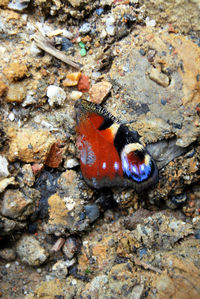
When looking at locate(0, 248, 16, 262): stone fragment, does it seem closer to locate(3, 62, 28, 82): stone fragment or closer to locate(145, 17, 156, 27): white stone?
locate(3, 62, 28, 82): stone fragment

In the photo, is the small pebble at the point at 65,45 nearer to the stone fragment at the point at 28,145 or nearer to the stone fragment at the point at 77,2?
the stone fragment at the point at 77,2

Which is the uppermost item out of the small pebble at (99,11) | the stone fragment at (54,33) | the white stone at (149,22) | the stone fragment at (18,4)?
the white stone at (149,22)

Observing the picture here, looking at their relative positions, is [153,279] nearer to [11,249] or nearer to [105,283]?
[105,283]

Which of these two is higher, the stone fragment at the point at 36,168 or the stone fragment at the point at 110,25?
the stone fragment at the point at 110,25

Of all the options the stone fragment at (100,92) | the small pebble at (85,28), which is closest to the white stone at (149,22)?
the small pebble at (85,28)

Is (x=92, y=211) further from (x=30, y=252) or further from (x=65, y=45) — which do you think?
(x=65, y=45)

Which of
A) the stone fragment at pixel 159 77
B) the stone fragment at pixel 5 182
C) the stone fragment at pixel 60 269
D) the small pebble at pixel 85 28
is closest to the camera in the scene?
the stone fragment at pixel 5 182
